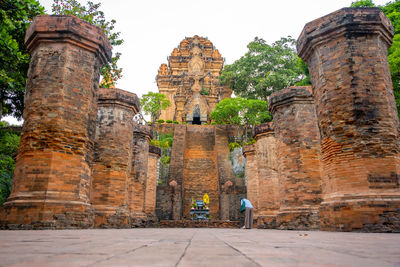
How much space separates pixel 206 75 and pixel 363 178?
38999 mm

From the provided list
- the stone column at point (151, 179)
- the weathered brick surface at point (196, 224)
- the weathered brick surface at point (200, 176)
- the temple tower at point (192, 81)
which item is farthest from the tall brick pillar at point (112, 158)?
the temple tower at point (192, 81)

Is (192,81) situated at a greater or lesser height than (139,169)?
greater

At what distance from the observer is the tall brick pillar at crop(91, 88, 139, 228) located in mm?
9719

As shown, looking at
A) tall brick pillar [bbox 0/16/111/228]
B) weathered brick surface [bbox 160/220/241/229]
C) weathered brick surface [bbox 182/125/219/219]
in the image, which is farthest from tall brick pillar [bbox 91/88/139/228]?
weathered brick surface [bbox 182/125/219/219]

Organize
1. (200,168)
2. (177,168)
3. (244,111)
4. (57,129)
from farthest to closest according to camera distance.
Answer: (244,111) → (200,168) → (177,168) → (57,129)

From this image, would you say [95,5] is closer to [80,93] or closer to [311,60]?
[80,93]

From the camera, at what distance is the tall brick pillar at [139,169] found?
13.2 m

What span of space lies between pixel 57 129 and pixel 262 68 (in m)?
28.2

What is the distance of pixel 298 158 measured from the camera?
9.88m

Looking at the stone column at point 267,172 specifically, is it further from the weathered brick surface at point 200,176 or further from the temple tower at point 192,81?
the temple tower at point 192,81

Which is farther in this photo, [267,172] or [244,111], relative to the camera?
[244,111]

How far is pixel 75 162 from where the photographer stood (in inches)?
271

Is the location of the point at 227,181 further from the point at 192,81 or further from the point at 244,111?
the point at 192,81

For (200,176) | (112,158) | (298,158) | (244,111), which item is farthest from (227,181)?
(112,158)
